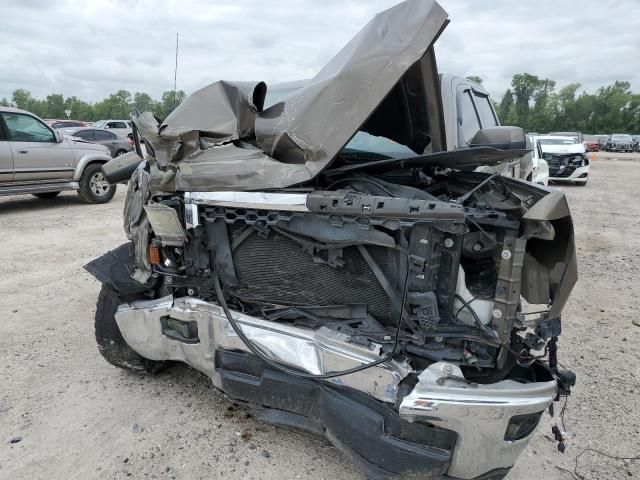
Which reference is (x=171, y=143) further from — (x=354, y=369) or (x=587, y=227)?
(x=587, y=227)

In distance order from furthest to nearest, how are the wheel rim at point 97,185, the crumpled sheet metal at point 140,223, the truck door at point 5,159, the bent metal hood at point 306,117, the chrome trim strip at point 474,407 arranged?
1. the wheel rim at point 97,185
2. the truck door at point 5,159
3. the crumpled sheet metal at point 140,223
4. the bent metal hood at point 306,117
5. the chrome trim strip at point 474,407

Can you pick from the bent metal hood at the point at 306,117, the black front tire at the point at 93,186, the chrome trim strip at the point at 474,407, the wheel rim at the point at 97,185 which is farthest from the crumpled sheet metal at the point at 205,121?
the wheel rim at the point at 97,185

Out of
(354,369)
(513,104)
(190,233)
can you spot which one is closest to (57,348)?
(190,233)

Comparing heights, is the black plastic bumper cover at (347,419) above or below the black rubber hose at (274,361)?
below

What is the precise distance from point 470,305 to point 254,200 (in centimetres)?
106

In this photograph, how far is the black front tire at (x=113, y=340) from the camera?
2.98 meters

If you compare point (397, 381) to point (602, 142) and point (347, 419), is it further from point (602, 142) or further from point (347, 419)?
point (602, 142)

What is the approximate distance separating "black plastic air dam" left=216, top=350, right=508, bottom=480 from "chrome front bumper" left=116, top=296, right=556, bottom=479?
56 millimetres

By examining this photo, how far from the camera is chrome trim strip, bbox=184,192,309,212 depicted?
6.83 feet

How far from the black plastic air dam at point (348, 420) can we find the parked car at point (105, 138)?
1681 centimetres

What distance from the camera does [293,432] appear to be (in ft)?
8.83

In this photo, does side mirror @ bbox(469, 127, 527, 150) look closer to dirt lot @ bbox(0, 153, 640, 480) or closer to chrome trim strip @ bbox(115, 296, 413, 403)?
chrome trim strip @ bbox(115, 296, 413, 403)

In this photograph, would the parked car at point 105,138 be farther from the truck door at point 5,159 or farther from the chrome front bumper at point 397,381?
the chrome front bumper at point 397,381

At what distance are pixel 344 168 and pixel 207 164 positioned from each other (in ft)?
2.23
